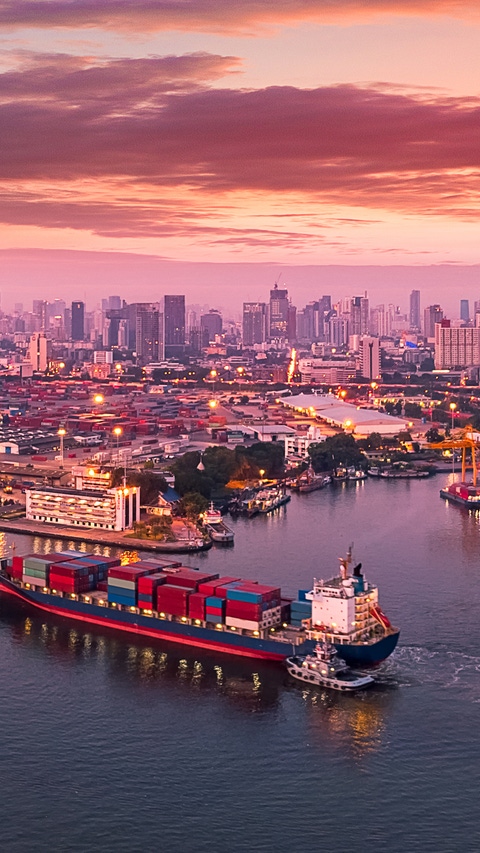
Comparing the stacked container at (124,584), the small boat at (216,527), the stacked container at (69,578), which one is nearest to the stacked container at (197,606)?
the stacked container at (124,584)

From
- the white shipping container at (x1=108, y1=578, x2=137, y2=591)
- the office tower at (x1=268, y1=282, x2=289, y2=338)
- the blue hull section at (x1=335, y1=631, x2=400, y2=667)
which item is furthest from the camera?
the office tower at (x1=268, y1=282, x2=289, y2=338)

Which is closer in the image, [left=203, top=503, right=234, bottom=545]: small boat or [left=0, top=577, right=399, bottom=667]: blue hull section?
[left=0, top=577, right=399, bottom=667]: blue hull section

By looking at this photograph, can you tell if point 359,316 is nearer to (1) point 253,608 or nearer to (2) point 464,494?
(2) point 464,494

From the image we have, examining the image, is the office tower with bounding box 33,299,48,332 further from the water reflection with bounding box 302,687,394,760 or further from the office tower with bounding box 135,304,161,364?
the water reflection with bounding box 302,687,394,760

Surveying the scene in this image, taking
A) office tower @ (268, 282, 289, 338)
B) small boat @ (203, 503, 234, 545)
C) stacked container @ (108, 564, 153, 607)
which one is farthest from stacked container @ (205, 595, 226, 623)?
office tower @ (268, 282, 289, 338)

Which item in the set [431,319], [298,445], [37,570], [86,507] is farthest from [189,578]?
[431,319]

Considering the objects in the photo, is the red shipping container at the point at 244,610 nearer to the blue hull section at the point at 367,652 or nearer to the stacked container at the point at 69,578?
the blue hull section at the point at 367,652

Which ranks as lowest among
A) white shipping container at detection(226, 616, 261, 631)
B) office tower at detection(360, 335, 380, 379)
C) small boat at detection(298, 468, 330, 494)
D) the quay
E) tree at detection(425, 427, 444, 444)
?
the quay


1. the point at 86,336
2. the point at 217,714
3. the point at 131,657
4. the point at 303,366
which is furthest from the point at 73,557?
the point at 86,336
